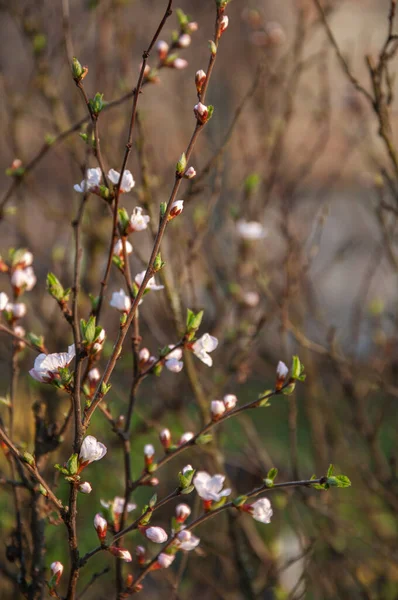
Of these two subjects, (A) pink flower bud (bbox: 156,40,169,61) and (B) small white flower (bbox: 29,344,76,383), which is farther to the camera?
(A) pink flower bud (bbox: 156,40,169,61)

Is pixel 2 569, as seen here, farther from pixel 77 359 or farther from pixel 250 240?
pixel 250 240

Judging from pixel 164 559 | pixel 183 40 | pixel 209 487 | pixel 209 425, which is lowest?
pixel 164 559

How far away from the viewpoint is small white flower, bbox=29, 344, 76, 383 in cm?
108

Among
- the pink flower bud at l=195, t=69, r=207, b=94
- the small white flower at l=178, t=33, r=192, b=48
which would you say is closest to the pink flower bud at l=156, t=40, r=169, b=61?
the small white flower at l=178, t=33, r=192, b=48

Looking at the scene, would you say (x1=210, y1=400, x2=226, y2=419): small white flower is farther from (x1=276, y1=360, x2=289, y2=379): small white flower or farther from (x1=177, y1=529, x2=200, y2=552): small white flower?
(x1=177, y1=529, x2=200, y2=552): small white flower

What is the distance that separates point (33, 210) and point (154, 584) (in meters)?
4.71

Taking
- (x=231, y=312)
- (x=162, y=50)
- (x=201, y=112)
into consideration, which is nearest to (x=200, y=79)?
(x=201, y=112)

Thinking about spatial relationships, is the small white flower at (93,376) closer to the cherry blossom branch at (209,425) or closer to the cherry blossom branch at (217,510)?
the cherry blossom branch at (209,425)

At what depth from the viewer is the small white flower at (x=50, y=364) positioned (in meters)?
1.08

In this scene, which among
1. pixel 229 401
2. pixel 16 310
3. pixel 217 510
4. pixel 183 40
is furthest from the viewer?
pixel 183 40

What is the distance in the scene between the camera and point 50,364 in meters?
1.08

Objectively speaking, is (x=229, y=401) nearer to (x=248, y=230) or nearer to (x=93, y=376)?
(x=93, y=376)

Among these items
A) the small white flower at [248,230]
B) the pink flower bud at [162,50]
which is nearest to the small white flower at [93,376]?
the pink flower bud at [162,50]

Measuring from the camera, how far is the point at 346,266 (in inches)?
278
